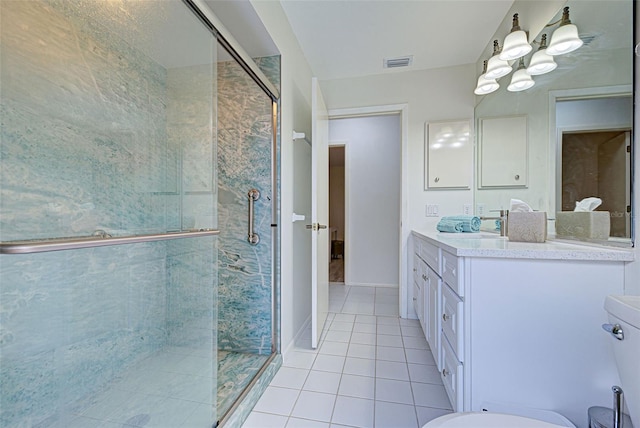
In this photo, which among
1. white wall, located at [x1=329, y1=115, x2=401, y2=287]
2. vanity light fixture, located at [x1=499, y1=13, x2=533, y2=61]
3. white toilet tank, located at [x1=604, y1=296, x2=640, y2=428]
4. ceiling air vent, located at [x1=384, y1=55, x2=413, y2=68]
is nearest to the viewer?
white toilet tank, located at [x1=604, y1=296, x2=640, y2=428]

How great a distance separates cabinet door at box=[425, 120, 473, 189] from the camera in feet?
8.25

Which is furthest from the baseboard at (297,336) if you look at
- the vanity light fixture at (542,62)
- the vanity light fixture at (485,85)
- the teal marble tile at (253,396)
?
the vanity light fixture at (485,85)

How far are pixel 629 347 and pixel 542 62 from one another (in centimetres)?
156

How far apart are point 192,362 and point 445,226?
2.00 meters

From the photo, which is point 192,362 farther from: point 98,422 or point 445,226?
point 445,226

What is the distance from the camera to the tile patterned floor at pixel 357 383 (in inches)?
51.0

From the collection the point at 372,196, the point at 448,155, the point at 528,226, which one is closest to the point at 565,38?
the point at 528,226

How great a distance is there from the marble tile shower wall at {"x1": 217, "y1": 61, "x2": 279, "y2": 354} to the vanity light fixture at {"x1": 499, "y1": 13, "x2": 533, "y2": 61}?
5.37ft

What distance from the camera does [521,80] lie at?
5.88 feet

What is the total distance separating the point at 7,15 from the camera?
997 millimetres

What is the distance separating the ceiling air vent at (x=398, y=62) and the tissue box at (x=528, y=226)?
1.71m

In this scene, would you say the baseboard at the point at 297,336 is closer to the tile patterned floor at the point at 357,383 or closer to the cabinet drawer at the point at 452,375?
the tile patterned floor at the point at 357,383

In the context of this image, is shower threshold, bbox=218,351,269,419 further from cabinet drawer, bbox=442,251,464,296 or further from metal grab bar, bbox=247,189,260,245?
cabinet drawer, bbox=442,251,464,296

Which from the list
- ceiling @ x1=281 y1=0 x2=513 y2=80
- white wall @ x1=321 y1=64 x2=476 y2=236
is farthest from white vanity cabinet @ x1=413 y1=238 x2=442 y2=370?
ceiling @ x1=281 y1=0 x2=513 y2=80
